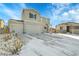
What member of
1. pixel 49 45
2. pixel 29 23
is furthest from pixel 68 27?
pixel 29 23

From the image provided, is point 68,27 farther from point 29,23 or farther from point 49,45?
point 29,23

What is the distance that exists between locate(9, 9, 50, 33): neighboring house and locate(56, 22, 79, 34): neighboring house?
0.18 m

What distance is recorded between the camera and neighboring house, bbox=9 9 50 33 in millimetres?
2225

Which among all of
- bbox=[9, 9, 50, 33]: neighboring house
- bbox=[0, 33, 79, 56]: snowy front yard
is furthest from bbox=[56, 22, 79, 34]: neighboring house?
bbox=[9, 9, 50, 33]: neighboring house

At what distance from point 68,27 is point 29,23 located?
1.73 ft

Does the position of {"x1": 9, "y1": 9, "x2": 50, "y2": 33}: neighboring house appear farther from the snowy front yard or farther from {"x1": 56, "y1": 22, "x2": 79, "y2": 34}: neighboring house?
{"x1": 56, "y1": 22, "x2": 79, "y2": 34}: neighboring house

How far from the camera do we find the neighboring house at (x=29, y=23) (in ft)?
7.30

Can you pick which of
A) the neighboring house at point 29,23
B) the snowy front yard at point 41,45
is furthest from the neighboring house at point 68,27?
the neighboring house at point 29,23

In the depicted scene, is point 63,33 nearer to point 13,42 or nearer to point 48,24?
point 48,24

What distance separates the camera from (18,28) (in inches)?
88.0

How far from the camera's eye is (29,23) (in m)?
2.25

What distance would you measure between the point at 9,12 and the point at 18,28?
0.79 feet

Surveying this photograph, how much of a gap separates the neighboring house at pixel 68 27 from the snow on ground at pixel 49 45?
92mm

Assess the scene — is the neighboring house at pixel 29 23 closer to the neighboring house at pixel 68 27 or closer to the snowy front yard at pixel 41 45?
the snowy front yard at pixel 41 45
